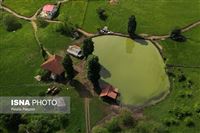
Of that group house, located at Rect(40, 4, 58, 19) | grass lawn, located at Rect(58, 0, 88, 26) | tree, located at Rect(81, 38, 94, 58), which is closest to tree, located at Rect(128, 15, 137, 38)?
tree, located at Rect(81, 38, 94, 58)

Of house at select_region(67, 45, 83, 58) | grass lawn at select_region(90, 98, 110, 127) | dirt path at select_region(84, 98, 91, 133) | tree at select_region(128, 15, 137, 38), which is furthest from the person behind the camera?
tree at select_region(128, 15, 137, 38)

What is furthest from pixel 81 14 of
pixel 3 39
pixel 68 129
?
pixel 68 129

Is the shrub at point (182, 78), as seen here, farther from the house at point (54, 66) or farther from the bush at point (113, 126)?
the house at point (54, 66)

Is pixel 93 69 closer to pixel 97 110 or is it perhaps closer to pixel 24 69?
pixel 97 110

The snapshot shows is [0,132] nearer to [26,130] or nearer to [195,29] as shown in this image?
[26,130]

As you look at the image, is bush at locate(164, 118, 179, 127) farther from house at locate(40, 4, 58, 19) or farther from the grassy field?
the grassy field

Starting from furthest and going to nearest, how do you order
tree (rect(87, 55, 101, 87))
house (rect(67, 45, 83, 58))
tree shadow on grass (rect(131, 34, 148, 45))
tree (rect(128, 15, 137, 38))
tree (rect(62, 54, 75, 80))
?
tree shadow on grass (rect(131, 34, 148, 45))
tree (rect(128, 15, 137, 38))
house (rect(67, 45, 83, 58))
tree (rect(62, 54, 75, 80))
tree (rect(87, 55, 101, 87))

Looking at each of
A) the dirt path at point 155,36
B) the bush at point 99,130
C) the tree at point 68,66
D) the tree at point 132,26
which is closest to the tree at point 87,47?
the tree at point 68,66

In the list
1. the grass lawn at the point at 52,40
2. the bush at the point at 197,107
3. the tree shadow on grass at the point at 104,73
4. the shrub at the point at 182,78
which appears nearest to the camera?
the bush at the point at 197,107
